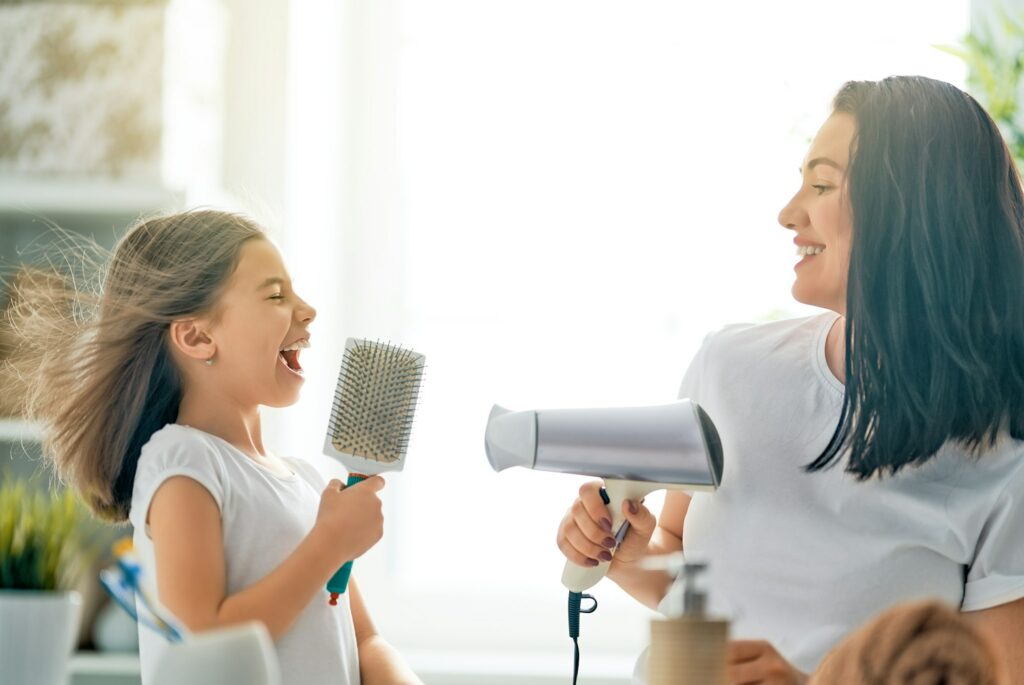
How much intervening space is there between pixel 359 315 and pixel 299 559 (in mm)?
1457

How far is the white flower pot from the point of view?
1.03 meters

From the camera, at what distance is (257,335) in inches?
48.9

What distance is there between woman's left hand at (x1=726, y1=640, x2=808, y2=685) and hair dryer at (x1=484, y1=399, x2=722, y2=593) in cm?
16

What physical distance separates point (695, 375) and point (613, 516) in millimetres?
293

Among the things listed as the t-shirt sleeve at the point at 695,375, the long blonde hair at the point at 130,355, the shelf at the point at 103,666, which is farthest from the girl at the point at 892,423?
the shelf at the point at 103,666

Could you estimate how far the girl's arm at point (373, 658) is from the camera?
1.27 metres

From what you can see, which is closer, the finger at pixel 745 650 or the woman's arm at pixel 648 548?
the finger at pixel 745 650

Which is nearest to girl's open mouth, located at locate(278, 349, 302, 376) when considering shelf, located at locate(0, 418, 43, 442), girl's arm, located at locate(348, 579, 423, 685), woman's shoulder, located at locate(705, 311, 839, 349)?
girl's arm, located at locate(348, 579, 423, 685)

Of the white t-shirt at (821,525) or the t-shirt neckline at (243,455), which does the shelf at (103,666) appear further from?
the white t-shirt at (821,525)

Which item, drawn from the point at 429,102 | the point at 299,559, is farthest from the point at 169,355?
the point at 429,102

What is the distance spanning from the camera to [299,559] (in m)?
1.09

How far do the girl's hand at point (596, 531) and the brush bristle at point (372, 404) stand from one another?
0.21 meters

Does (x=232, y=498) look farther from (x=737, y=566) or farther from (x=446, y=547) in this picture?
(x=446, y=547)

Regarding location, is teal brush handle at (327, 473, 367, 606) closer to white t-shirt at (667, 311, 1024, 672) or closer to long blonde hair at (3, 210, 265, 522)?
long blonde hair at (3, 210, 265, 522)
